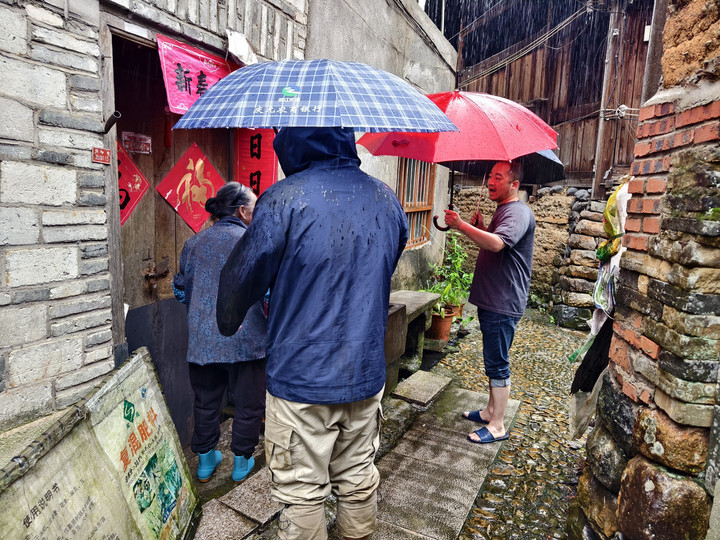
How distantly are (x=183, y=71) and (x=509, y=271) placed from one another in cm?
264

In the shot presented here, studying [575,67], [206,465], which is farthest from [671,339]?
[575,67]

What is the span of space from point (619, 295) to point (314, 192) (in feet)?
5.98

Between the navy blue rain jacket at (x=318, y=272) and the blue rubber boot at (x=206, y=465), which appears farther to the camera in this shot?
the blue rubber boot at (x=206, y=465)

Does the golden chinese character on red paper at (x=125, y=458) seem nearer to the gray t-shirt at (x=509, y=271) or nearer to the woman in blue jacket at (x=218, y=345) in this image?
the woman in blue jacket at (x=218, y=345)

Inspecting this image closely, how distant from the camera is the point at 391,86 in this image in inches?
80.4

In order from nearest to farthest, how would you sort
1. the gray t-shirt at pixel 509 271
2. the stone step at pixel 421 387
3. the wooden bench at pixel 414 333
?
the gray t-shirt at pixel 509 271 → the stone step at pixel 421 387 → the wooden bench at pixel 414 333

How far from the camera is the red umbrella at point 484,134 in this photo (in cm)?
298

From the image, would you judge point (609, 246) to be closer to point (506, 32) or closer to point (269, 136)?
point (269, 136)

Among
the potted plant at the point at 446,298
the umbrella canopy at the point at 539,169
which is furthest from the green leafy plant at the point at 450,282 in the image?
the umbrella canopy at the point at 539,169

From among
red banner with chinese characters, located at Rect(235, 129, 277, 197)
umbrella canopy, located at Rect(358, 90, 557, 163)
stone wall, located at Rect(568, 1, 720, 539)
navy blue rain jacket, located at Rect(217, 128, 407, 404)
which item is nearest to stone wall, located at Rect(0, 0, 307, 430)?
navy blue rain jacket, located at Rect(217, 128, 407, 404)

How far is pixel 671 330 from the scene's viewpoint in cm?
206

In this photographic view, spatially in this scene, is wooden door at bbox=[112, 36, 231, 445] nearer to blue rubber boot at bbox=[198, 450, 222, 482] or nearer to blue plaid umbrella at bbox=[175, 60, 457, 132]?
blue rubber boot at bbox=[198, 450, 222, 482]

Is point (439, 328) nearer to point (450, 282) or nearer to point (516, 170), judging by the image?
point (450, 282)

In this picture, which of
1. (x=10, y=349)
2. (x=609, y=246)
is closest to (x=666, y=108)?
(x=609, y=246)
